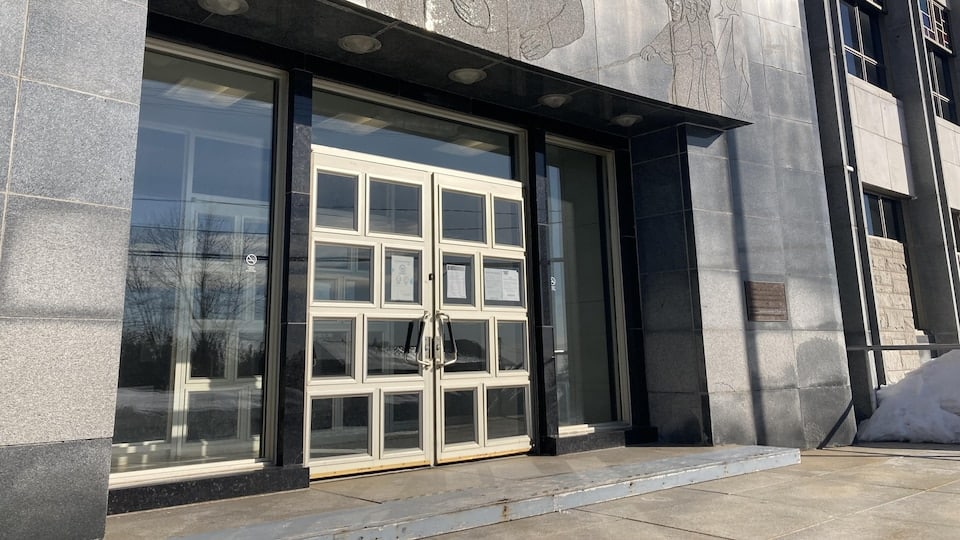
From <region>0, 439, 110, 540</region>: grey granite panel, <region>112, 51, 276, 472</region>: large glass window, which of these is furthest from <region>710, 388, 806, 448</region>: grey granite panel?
<region>0, 439, 110, 540</region>: grey granite panel

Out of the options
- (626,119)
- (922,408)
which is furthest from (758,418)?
(626,119)

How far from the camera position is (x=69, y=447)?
391 cm

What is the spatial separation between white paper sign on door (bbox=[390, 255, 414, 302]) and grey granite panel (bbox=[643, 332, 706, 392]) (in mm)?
3319

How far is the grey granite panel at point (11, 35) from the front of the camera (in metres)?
3.99

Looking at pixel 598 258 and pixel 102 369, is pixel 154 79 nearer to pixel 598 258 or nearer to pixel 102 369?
pixel 102 369

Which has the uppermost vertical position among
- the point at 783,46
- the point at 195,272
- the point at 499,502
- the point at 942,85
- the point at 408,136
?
the point at 942,85

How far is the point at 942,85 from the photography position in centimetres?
1513

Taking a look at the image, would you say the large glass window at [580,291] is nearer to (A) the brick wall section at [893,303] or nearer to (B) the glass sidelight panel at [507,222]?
(B) the glass sidelight panel at [507,222]

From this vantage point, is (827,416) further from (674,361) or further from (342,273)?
(342,273)

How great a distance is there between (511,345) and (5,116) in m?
4.96

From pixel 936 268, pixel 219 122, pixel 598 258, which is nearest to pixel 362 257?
pixel 219 122

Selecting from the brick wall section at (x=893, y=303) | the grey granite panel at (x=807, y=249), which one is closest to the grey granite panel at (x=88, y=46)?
the grey granite panel at (x=807, y=249)

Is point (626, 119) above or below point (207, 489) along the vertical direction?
above

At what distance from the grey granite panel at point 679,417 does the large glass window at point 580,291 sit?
A: 0.51 metres
